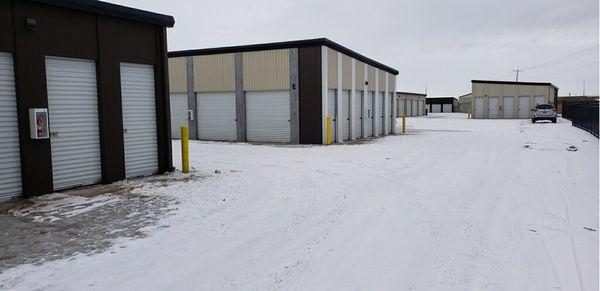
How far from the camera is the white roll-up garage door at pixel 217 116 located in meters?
23.1

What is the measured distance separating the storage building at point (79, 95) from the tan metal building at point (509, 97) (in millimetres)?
50821

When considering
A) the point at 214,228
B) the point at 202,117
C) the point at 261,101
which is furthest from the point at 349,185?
the point at 202,117

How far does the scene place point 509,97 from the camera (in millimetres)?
55219

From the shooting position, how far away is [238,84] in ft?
73.8

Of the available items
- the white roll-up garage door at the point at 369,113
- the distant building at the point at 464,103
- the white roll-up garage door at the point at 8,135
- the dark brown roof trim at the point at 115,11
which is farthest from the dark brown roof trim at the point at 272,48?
the distant building at the point at 464,103

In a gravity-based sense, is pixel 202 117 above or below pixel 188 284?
above

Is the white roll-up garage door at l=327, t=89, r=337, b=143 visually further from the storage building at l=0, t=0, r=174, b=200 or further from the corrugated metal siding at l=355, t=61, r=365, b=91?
the storage building at l=0, t=0, r=174, b=200

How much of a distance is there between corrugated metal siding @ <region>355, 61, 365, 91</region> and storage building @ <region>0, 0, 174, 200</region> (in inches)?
573

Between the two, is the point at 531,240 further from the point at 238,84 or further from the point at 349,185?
the point at 238,84

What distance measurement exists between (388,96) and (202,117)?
512 inches

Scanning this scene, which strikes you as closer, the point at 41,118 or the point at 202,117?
the point at 41,118

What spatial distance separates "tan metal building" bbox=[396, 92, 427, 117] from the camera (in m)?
63.8

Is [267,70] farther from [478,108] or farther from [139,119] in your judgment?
[478,108]

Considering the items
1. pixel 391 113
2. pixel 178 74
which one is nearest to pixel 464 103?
pixel 391 113
